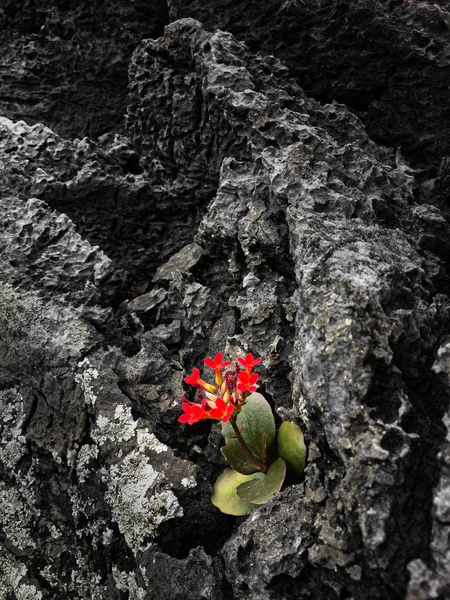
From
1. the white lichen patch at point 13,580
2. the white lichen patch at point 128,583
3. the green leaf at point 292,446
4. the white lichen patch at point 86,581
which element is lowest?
the white lichen patch at point 13,580

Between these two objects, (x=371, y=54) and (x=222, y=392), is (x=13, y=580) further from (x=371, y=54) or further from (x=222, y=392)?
(x=371, y=54)

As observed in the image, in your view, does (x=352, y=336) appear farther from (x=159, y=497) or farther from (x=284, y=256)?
(x=159, y=497)

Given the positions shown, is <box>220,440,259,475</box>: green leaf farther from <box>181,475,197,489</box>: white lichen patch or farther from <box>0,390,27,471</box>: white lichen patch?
<box>0,390,27,471</box>: white lichen patch

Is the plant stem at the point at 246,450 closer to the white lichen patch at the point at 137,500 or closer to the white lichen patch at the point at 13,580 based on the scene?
the white lichen patch at the point at 137,500

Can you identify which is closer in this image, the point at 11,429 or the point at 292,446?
the point at 292,446

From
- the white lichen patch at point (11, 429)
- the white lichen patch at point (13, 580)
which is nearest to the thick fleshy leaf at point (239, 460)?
the white lichen patch at point (11, 429)

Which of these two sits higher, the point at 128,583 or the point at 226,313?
the point at 226,313

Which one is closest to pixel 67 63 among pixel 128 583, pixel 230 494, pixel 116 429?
pixel 116 429
